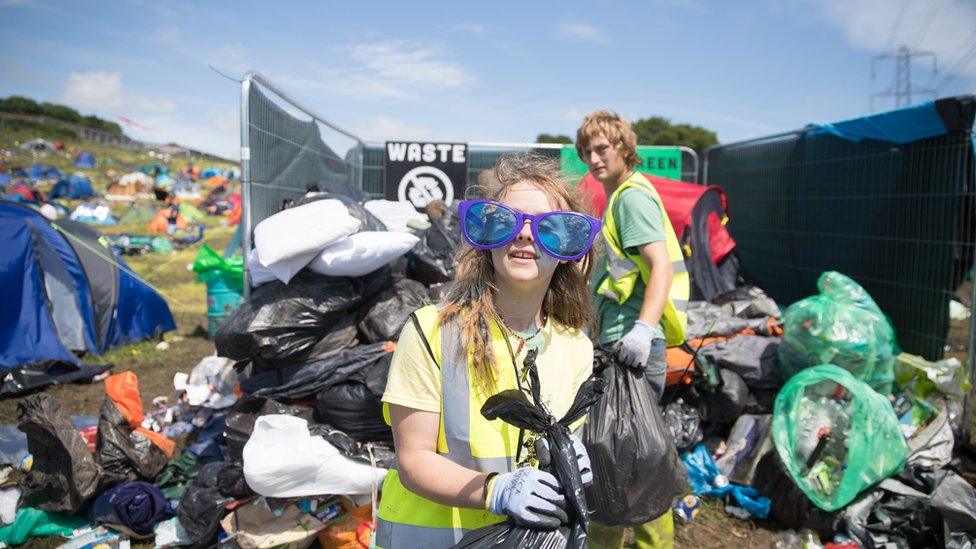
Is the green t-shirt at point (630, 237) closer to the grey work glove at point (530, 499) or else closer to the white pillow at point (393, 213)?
the grey work glove at point (530, 499)

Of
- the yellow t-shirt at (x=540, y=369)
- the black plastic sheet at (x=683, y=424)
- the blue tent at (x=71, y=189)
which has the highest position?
the blue tent at (x=71, y=189)

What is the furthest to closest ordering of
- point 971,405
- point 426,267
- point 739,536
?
point 426,267
point 971,405
point 739,536

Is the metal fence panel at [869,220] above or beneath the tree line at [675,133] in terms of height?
beneath

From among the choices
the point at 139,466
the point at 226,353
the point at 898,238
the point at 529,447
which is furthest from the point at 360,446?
the point at 898,238

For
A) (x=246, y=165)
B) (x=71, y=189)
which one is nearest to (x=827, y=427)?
(x=246, y=165)

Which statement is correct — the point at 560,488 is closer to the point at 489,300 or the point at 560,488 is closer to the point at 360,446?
the point at 489,300

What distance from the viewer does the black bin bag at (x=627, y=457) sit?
6.16 feet

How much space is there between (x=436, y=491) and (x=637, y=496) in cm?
104

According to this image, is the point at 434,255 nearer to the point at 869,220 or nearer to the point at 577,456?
the point at 577,456

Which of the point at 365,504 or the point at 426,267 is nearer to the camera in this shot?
the point at 365,504

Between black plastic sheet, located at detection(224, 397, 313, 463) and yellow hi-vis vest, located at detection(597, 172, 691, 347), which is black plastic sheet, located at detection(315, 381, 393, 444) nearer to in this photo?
black plastic sheet, located at detection(224, 397, 313, 463)

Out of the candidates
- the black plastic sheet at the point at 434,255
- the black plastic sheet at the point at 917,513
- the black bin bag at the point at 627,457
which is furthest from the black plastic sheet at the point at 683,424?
the black plastic sheet at the point at 434,255

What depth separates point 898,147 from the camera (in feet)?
13.9

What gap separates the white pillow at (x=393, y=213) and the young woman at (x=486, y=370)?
11.2ft
